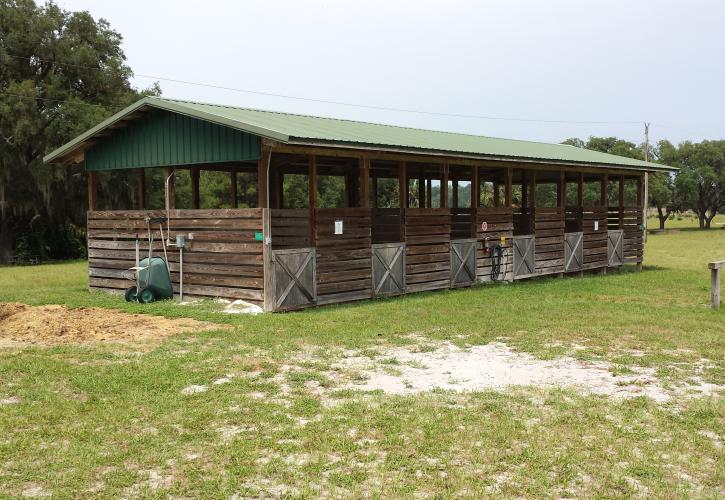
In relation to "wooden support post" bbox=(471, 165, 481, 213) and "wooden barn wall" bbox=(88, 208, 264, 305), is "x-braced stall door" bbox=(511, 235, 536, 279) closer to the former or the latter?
"wooden support post" bbox=(471, 165, 481, 213)

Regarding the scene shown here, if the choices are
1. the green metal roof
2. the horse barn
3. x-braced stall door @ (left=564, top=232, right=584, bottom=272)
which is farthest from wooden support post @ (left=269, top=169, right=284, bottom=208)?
x-braced stall door @ (left=564, top=232, right=584, bottom=272)

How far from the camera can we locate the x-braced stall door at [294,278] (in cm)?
1255

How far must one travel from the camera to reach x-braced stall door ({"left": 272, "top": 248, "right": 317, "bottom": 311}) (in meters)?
12.6

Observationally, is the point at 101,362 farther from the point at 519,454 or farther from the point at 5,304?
the point at 5,304

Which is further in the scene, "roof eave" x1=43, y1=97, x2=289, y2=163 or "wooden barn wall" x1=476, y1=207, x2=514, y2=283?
"wooden barn wall" x1=476, y1=207, x2=514, y2=283

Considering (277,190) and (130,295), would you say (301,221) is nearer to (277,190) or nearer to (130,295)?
(277,190)

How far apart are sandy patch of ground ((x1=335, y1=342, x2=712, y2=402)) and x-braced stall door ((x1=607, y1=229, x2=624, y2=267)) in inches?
577

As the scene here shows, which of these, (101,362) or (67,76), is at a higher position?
(67,76)

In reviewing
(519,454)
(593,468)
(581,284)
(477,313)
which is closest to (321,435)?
(519,454)

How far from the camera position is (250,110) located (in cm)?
Answer: 1566

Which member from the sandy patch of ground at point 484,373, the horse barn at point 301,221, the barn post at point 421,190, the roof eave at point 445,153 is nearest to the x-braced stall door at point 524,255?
the horse barn at point 301,221

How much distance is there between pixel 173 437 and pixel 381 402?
6.12ft

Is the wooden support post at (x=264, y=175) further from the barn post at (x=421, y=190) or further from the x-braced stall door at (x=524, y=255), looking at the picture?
the barn post at (x=421, y=190)

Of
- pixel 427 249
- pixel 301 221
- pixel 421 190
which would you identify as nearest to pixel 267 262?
pixel 301 221
